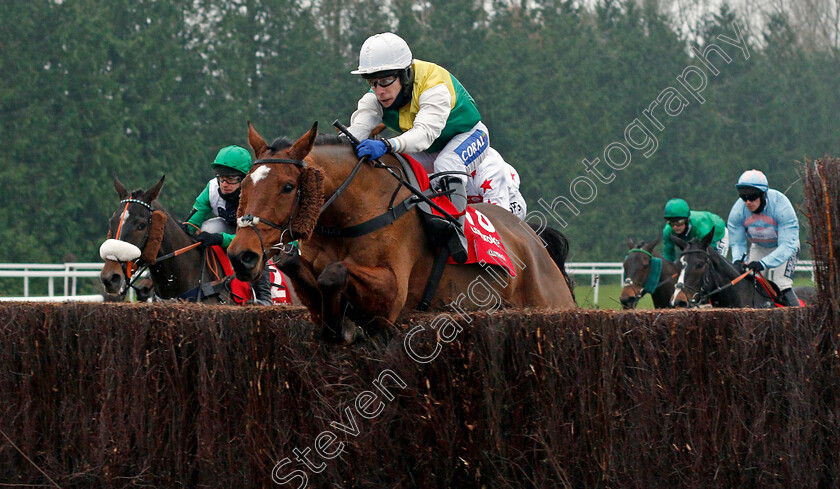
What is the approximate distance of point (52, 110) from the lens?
22.5 m

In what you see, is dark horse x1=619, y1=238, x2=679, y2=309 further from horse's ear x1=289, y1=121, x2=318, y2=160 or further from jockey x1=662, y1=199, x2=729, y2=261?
horse's ear x1=289, y1=121, x2=318, y2=160

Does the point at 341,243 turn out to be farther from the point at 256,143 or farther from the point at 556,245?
the point at 556,245

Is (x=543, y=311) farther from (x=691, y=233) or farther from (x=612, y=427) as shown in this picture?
(x=691, y=233)

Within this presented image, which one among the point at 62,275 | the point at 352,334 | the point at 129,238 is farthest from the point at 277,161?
the point at 62,275

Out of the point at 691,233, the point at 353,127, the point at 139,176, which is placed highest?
the point at 353,127

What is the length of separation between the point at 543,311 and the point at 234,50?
23.5 metres

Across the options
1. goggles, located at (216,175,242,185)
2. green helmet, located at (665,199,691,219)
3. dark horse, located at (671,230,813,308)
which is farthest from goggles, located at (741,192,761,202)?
goggles, located at (216,175,242,185)

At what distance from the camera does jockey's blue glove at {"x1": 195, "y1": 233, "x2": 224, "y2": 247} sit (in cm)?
728

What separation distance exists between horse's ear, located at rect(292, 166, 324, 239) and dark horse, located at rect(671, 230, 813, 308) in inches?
218

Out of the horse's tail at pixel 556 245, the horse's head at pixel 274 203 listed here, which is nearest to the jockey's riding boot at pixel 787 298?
the horse's tail at pixel 556 245

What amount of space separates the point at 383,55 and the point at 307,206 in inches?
46.7

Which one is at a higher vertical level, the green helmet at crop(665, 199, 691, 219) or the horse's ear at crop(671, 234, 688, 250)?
the green helmet at crop(665, 199, 691, 219)

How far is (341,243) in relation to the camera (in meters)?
4.74

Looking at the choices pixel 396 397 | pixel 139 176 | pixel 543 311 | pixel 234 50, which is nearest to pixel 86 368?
pixel 396 397
